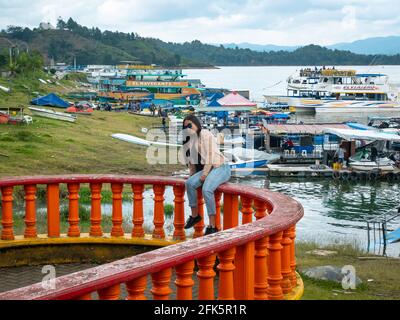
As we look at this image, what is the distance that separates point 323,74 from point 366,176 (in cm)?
5150

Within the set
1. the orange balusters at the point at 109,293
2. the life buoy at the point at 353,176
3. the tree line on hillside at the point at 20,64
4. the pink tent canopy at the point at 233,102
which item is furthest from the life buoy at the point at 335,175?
the tree line on hillside at the point at 20,64

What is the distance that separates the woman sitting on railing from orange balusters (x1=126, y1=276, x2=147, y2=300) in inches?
120

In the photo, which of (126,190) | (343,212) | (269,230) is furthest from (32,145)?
(269,230)

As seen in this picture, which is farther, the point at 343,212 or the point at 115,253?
the point at 343,212

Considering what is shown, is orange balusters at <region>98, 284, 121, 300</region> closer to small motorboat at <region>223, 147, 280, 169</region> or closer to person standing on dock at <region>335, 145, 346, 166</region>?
small motorboat at <region>223, 147, 280, 169</region>

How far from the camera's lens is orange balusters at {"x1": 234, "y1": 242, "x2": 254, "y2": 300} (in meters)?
5.39

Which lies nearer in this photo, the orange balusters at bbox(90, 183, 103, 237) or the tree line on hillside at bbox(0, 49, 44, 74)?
the orange balusters at bbox(90, 183, 103, 237)

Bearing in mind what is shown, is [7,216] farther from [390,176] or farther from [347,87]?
[347,87]

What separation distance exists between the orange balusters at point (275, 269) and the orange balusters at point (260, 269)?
18cm

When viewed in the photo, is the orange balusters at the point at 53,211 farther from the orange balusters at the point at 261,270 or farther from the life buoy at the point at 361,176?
the life buoy at the point at 361,176

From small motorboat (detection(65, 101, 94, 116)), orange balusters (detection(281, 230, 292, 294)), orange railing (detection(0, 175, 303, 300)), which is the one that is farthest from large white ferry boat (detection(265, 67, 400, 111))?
orange balusters (detection(281, 230, 292, 294))

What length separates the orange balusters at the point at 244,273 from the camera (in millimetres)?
5395

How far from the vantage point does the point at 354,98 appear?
→ 84.9 m
